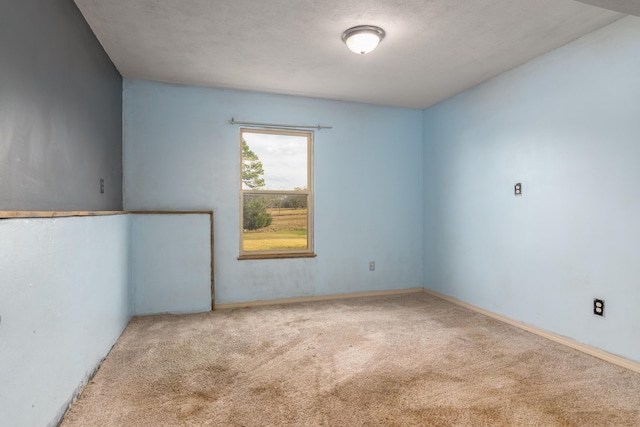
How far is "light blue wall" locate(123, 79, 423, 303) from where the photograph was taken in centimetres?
389

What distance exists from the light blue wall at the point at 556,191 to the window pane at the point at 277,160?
6.02 feet

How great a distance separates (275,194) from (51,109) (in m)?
2.55

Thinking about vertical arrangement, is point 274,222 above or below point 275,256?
above

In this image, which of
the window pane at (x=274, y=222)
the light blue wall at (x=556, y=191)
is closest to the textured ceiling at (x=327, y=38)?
the light blue wall at (x=556, y=191)

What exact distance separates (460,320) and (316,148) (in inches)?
99.8

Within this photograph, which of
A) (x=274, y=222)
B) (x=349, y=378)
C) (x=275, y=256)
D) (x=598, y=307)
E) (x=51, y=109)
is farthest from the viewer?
(x=274, y=222)

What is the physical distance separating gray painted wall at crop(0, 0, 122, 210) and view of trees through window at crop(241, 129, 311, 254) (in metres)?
1.54

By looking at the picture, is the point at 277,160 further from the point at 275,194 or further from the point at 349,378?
the point at 349,378

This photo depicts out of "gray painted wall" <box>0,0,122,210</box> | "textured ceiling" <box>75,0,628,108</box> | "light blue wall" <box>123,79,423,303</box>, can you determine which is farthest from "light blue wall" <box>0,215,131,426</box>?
"textured ceiling" <box>75,0,628,108</box>

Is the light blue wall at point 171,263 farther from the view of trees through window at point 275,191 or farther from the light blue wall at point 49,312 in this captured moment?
the light blue wall at point 49,312

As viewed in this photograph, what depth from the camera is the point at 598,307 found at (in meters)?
2.72

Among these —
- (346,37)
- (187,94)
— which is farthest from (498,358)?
(187,94)

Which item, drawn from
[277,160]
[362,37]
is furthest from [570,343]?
[277,160]

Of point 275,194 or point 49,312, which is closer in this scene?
point 49,312
